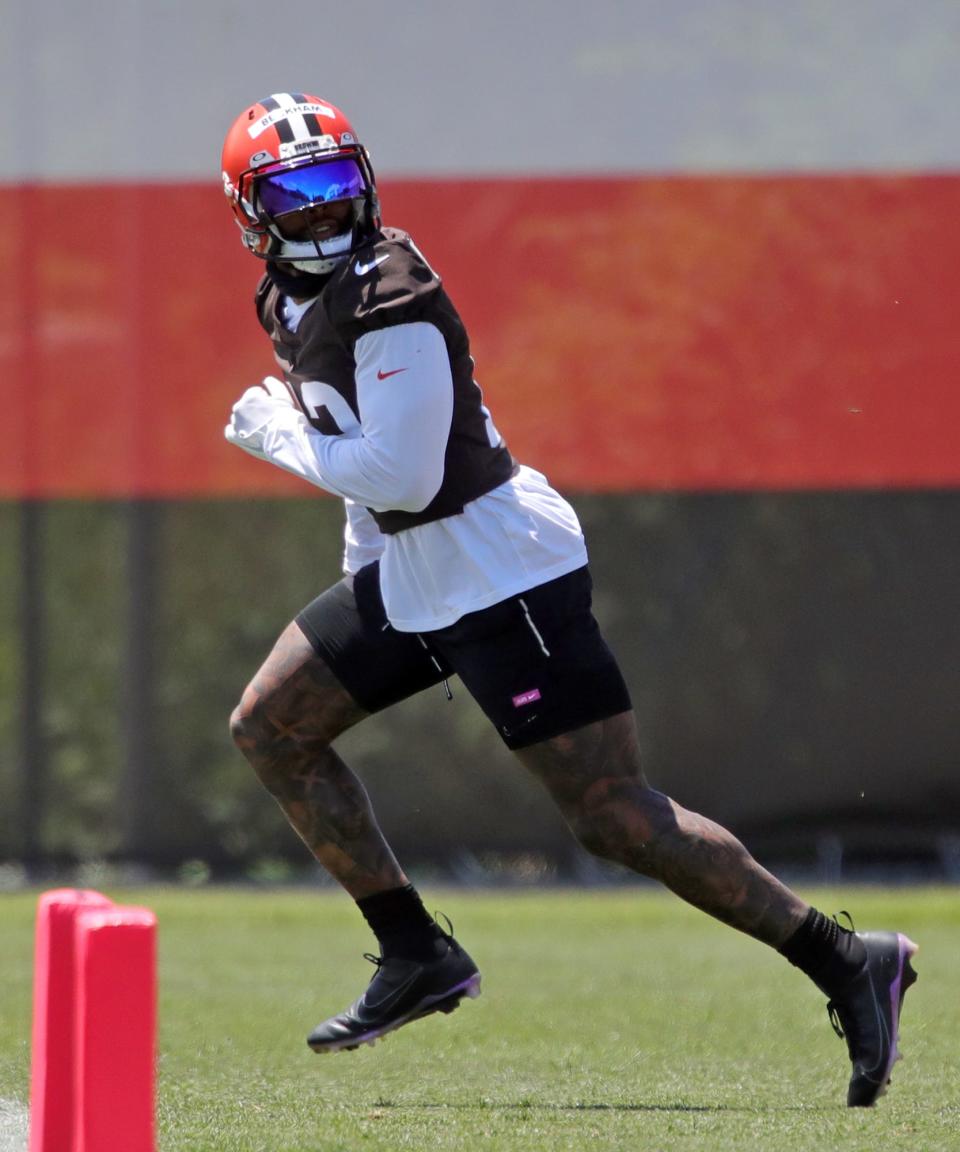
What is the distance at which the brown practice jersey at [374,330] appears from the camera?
4.08m

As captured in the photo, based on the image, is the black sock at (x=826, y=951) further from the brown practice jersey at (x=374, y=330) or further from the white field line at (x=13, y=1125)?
the white field line at (x=13, y=1125)

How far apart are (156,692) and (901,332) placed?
3.50 metres

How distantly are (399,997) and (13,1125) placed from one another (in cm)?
97

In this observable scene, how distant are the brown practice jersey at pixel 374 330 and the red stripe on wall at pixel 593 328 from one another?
3.64 metres

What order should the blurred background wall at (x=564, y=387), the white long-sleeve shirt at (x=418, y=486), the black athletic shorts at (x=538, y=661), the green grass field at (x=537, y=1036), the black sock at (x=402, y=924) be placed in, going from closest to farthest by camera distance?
1. the green grass field at (x=537, y=1036)
2. the white long-sleeve shirt at (x=418, y=486)
3. the black athletic shorts at (x=538, y=661)
4. the black sock at (x=402, y=924)
5. the blurred background wall at (x=564, y=387)

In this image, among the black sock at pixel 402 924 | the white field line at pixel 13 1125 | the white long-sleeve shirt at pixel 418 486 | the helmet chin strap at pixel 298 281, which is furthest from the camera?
the black sock at pixel 402 924

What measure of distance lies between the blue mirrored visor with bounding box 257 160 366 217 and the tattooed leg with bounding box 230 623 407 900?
3.43ft

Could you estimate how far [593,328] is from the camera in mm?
8055

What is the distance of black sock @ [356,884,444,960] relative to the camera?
454 centimetres

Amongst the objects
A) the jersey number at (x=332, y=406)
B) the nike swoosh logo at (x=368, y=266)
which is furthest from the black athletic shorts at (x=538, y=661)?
the nike swoosh logo at (x=368, y=266)

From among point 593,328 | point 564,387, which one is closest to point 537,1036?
point 564,387

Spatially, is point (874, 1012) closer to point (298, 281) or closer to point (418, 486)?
point (418, 486)

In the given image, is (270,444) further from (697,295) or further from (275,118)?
(697,295)

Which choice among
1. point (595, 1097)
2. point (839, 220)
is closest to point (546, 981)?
point (595, 1097)
